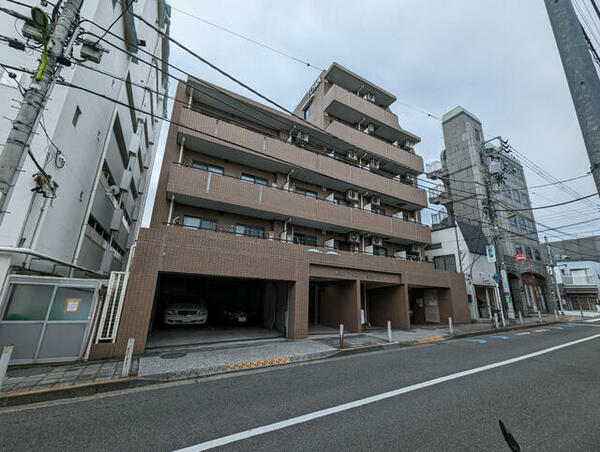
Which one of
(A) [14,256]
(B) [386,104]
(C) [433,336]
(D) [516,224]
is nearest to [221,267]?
(A) [14,256]

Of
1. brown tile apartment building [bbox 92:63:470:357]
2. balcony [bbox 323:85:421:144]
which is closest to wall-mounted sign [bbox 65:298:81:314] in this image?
brown tile apartment building [bbox 92:63:470:357]

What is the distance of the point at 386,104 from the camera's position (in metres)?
21.4

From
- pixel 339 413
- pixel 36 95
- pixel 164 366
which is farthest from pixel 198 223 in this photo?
pixel 339 413

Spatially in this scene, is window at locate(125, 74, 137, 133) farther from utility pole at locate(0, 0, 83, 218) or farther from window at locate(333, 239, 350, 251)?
window at locate(333, 239, 350, 251)

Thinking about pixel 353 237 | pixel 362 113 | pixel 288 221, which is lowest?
pixel 353 237

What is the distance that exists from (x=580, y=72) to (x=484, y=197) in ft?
80.7

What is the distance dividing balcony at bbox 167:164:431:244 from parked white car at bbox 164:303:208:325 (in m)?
4.83

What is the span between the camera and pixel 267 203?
39.8 ft

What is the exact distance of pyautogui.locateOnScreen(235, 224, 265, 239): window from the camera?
41.6 ft

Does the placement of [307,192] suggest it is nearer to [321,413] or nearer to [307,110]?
[307,110]

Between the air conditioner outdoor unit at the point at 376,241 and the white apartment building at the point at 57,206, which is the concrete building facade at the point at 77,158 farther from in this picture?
the air conditioner outdoor unit at the point at 376,241

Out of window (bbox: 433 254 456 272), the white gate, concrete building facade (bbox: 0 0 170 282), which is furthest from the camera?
window (bbox: 433 254 456 272)

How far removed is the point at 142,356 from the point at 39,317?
2764 mm

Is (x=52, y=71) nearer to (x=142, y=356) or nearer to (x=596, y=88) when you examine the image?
(x=142, y=356)
